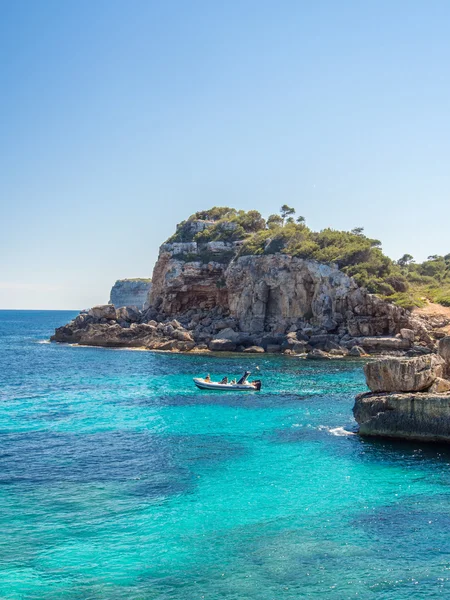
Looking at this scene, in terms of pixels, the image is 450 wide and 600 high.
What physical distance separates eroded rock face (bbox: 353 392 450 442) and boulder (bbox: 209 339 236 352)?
41.3m

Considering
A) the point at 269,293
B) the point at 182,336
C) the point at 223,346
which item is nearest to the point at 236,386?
the point at 223,346

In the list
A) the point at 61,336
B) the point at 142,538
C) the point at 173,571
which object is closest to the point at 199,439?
the point at 142,538

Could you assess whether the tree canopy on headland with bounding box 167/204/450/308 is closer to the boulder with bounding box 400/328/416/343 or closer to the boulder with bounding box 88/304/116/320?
the boulder with bounding box 400/328/416/343

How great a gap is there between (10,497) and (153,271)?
8026cm

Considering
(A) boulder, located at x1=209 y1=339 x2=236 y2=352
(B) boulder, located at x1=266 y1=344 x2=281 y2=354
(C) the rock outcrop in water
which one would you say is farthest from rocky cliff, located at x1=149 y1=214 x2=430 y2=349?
(C) the rock outcrop in water

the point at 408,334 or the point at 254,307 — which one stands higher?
the point at 254,307

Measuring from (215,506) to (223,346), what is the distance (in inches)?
1965

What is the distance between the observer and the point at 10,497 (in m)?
17.8

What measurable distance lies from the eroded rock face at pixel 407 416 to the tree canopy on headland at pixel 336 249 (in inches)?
1678

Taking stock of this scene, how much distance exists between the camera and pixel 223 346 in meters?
66.9

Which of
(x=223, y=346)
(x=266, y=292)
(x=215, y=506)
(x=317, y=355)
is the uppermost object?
(x=266, y=292)

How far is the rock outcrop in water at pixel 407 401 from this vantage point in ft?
77.1

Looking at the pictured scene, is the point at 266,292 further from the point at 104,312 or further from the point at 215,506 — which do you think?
the point at 215,506

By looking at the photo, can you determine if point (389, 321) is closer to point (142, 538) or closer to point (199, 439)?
point (199, 439)
